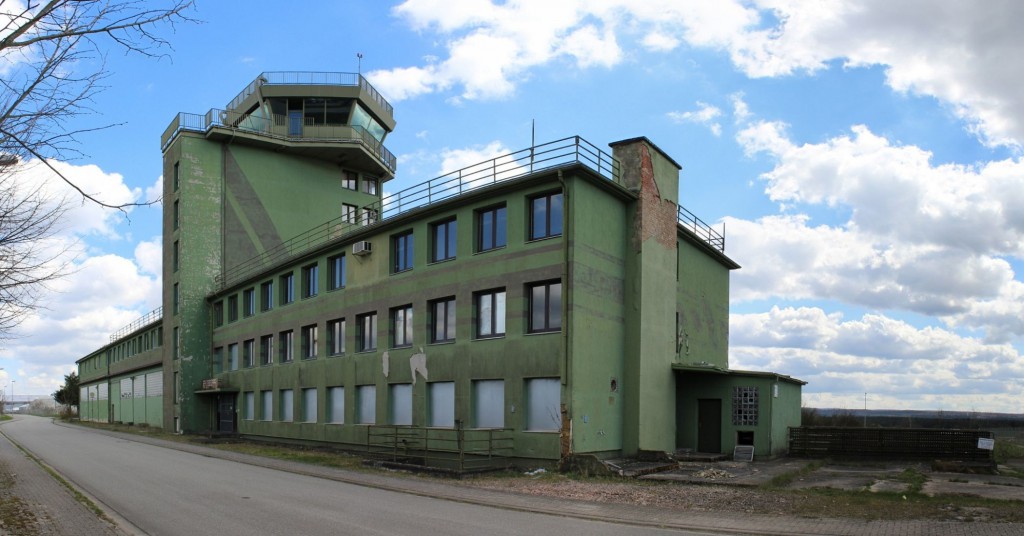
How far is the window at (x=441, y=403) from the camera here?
25688 millimetres

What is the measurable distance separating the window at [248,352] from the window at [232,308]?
7.69ft

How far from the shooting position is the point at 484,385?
80.5 feet

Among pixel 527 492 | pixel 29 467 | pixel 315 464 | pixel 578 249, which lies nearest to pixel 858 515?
pixel 527 492

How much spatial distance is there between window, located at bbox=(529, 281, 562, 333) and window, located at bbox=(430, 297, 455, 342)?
3709mm

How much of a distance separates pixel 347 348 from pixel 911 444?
21.2 m

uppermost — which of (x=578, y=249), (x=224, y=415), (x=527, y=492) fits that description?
(x=578, y=249)

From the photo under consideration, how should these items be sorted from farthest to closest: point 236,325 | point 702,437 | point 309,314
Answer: point 236,325 → point 309,314 → point 702,437

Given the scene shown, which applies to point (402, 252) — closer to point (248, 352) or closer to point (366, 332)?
point (366, 332)

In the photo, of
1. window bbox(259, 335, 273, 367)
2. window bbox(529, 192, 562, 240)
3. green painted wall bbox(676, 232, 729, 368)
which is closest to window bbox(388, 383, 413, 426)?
window bbox(529, 192, 562, 240)

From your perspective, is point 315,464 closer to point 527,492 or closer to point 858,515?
point 527,492

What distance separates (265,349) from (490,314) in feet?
66.1

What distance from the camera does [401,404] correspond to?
28.2 meters

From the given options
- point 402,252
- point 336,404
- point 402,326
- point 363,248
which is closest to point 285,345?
point 336,404

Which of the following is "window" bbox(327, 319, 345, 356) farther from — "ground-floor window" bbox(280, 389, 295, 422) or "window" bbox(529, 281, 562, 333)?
"window" bbox(529, 281, 562, 333)
